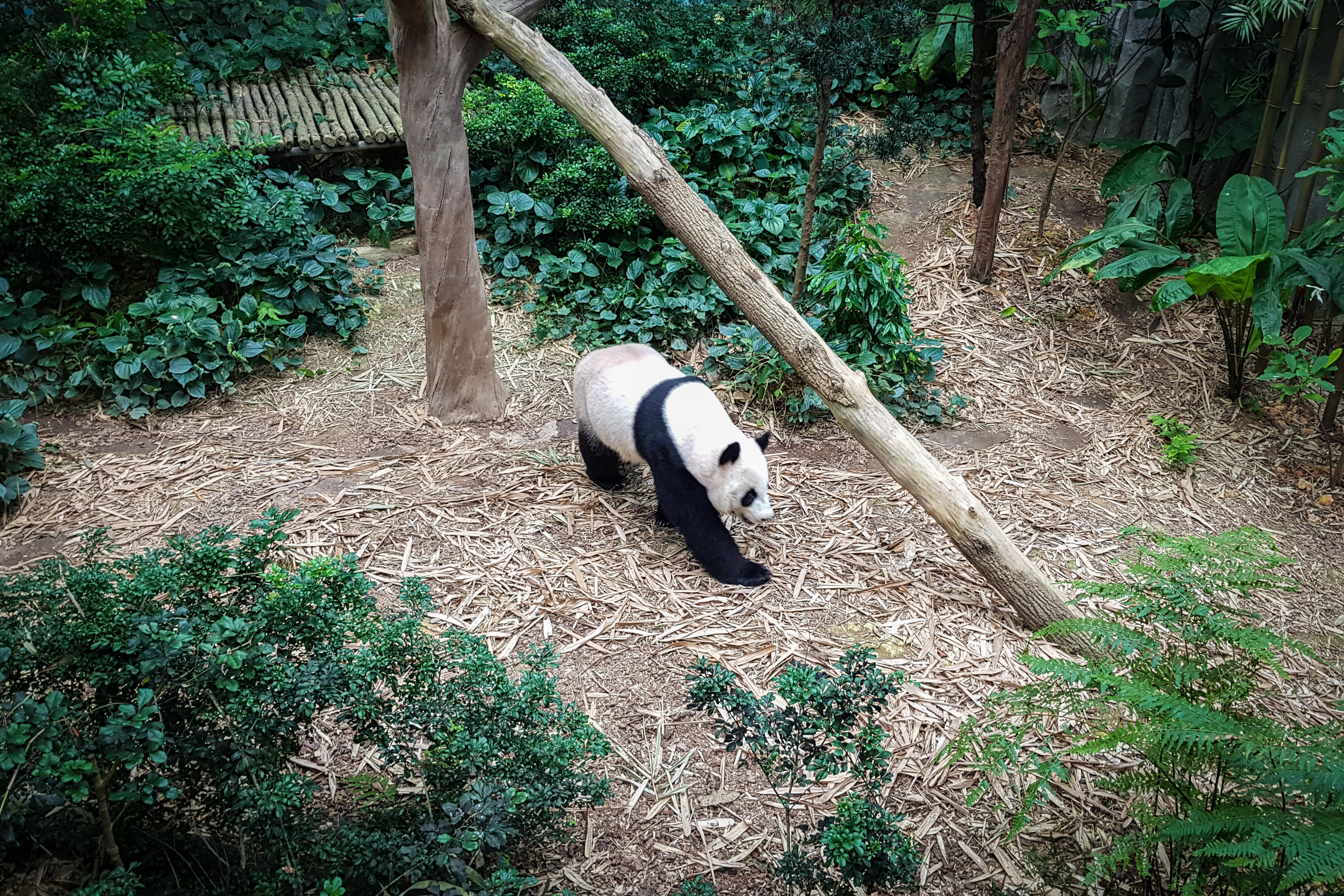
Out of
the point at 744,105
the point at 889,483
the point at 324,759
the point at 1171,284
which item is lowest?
the point at 324,759

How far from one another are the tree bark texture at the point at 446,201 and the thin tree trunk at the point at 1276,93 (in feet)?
17.3

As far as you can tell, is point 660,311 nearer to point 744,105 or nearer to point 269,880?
point 744,105

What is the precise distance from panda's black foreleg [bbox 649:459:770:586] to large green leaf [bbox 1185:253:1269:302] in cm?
338

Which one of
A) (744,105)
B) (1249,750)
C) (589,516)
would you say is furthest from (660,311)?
(1249,750)

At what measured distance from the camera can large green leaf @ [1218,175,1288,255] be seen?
5375mm

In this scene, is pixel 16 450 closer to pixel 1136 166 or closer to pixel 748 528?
pixel 748 528

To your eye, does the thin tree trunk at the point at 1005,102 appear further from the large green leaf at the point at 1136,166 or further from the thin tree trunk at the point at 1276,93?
the thin tree trunk at the point at 1276,93

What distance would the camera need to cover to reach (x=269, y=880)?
7.30ft

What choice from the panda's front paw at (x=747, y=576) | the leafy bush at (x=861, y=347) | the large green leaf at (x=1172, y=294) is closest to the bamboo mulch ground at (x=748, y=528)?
the panda's front paw at (x=747, y=576)

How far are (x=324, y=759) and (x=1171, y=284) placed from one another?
18.0 ft

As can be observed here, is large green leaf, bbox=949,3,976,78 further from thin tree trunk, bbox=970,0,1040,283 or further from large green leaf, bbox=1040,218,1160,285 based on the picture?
large green leaf, bbox=1040,218,1160,285

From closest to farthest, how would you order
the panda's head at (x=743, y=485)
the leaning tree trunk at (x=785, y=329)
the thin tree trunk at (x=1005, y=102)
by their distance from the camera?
the leaning tree trunk at (x=785, y=329) → the panda's head at (x=743, y=485) → the thin tree trunk at (x=1005, y=102)

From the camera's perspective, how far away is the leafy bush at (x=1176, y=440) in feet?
17.8

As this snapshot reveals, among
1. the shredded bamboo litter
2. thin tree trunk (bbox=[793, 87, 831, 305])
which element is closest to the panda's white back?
thin tree trunk (bbox=[793, 87, 831, 305])
